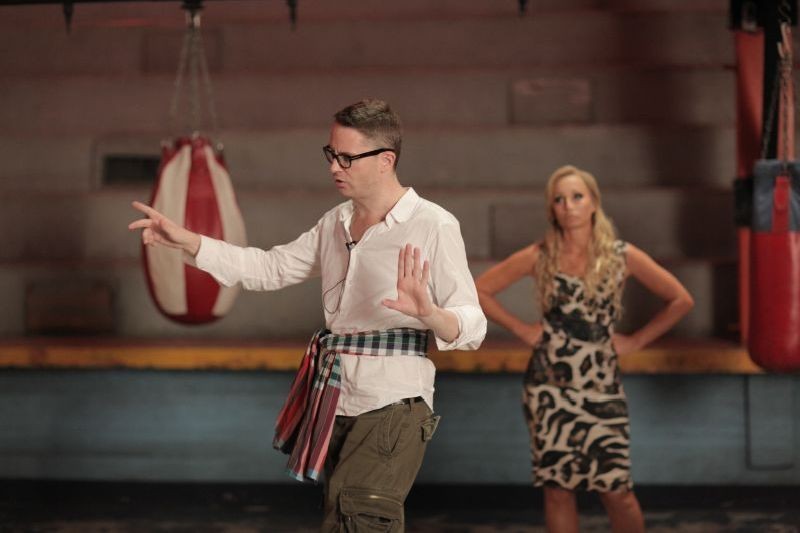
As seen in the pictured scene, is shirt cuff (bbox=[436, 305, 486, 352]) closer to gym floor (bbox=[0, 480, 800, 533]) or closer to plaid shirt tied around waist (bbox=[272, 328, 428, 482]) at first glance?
plaid shirt tied around waist (bbox=[272, 328, 428, 482])

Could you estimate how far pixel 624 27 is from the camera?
5668mm

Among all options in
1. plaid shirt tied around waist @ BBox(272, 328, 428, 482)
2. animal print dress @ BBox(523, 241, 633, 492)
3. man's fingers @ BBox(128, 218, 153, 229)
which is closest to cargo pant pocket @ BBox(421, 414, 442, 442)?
plaid shirt tied around waist @ BBox(272, 328, 428, 482)

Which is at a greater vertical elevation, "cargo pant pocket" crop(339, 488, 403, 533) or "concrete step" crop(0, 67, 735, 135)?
"concrete step" crop(0, 67, 735, 135)

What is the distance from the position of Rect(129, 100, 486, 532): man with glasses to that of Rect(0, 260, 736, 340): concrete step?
7.65 feet

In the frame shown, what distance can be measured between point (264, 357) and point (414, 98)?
1.92 meters

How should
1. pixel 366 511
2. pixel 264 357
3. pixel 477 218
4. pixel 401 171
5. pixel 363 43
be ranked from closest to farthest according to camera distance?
pixel 366 511 → pixel 264 357 → pixel 477 218 → pixel 401 171 → pixel 363 43

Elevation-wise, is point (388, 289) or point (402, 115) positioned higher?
point (402, 115)

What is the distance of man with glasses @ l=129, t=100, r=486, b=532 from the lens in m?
2.19

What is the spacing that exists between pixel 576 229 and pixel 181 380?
1898 mm

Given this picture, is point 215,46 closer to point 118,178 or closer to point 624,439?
point 118,178

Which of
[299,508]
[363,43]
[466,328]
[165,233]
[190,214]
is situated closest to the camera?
[466,328]

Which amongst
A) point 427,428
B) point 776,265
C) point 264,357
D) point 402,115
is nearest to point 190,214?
point 264,357

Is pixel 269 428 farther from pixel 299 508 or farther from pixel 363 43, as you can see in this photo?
pixel 363 43

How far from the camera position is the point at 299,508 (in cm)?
429
